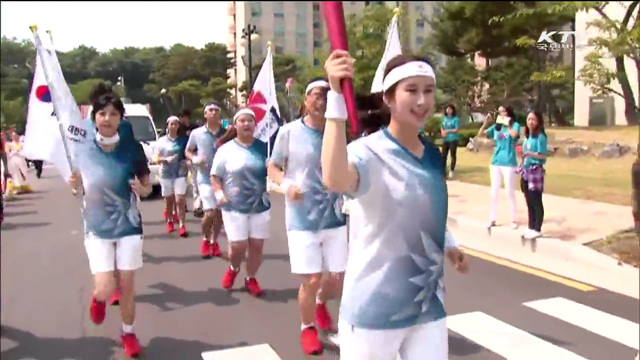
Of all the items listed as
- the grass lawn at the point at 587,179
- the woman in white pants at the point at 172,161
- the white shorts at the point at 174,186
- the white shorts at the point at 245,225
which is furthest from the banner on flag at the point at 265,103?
the grass lawn at the point at 587,179

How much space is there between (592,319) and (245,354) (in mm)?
2670

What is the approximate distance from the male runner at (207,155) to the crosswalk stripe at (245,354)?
89.1 inches

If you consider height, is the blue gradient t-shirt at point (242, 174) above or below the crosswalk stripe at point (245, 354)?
above

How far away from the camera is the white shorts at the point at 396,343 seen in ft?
8.46

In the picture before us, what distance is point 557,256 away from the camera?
6988mm

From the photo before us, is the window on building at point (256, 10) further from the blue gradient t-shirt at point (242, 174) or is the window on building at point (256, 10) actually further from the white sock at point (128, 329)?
the white sock at point (128, 329)

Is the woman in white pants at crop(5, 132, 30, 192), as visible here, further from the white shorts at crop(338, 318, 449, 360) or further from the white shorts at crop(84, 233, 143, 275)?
the white shorts at crop(338, 318, 449, 360)

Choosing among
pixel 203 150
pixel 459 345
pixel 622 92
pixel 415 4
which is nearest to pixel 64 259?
pixel 203 150

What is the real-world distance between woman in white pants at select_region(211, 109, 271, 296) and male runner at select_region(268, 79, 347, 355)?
115cm

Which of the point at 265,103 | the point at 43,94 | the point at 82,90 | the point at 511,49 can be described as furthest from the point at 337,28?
the point at 511,49

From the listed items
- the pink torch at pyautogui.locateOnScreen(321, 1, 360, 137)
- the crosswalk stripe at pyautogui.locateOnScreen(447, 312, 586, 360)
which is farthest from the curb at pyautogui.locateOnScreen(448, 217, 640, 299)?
the pink torch at pyautogui.locateOnScreen(321, 1, 360, 137)

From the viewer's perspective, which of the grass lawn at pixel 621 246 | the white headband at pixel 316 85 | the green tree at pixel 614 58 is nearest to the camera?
the white headband at pixel 316 85

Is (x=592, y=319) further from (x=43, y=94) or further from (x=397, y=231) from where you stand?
(x=43, y=94)

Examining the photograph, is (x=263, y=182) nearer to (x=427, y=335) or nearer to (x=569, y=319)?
(x=569, y=319)
